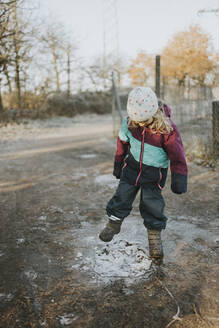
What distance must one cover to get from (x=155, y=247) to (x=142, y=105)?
1.14 metres

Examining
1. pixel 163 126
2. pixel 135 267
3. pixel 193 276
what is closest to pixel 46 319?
pixel 135 267

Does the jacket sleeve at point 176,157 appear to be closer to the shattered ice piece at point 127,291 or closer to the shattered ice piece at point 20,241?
the shattered ice piece at point 127,291

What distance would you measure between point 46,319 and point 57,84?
56.6 feet

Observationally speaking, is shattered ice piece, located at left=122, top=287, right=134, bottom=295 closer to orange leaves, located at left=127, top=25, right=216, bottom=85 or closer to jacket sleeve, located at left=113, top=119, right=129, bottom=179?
jacket sleeve, located at left=113, top=119, right=129, bottom=179

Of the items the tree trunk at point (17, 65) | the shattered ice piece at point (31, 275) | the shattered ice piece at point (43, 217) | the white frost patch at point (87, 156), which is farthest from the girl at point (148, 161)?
the tree trunk at point (17, 65)

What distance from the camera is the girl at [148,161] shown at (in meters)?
2.20

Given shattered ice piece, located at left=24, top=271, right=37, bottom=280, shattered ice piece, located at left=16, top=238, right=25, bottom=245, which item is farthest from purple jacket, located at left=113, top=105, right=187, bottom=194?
shattered ice piece, located at left=16, top=238, right=25, bottom=245

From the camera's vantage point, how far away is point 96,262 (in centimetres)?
244

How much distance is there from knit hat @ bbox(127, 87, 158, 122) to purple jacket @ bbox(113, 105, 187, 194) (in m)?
0.15

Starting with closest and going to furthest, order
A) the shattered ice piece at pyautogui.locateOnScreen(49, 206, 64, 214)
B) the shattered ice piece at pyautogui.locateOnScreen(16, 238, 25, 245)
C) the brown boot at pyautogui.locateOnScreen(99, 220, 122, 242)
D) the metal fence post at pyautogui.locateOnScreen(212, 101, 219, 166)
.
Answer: the brown boot at pyautogui.locateOnScreen(99, 220, 122, 242) < the shattered ice piece at pyautogui.locateOnScreen(16, 238, 25, 245) < the shattered ice piece at pyautogui.locateOnScreen(49, 206, 64, 214) < the metal fence post at pyautogui.locateOnScreen(212, 101, 219, 166)

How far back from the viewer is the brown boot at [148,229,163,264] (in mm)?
2424

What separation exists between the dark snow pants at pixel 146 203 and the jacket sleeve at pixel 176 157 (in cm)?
18

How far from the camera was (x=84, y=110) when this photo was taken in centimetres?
1866

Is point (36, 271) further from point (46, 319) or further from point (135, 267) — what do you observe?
point (135, 267)
